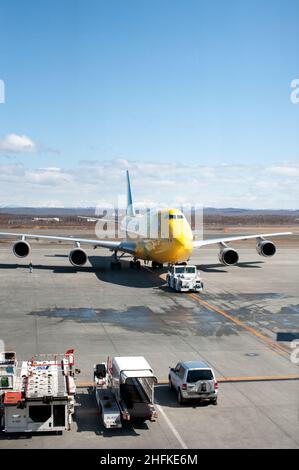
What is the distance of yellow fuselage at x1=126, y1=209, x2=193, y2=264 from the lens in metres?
37.2

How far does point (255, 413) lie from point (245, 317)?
13.2m

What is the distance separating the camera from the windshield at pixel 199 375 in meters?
16.6

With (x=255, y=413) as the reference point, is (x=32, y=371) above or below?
above

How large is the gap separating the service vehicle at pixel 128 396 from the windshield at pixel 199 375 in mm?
1404

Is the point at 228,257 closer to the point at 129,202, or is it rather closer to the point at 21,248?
the point at 21,248

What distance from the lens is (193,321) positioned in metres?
27.7

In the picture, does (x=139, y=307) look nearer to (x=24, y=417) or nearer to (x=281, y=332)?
(x=281, y=332)

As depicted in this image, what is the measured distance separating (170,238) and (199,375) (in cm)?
2083

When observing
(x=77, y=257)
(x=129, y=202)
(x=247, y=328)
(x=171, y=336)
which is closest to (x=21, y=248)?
(x=77, y=257)

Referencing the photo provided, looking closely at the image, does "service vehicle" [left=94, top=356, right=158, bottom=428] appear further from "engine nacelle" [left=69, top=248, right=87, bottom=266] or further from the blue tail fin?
the blue tail fin

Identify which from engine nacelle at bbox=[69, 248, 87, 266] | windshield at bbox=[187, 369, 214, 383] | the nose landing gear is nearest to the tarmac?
windshield at bbox=[187, 369, 214, 383]

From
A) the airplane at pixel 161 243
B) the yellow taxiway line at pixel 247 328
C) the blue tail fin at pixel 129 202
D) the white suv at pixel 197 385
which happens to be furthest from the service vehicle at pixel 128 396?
the blue tail fin at pixel 129 202

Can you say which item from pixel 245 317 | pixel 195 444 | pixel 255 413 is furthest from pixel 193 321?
pixel 195 444
